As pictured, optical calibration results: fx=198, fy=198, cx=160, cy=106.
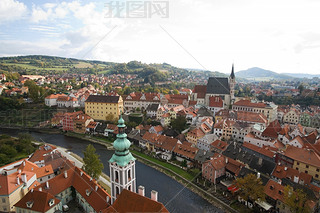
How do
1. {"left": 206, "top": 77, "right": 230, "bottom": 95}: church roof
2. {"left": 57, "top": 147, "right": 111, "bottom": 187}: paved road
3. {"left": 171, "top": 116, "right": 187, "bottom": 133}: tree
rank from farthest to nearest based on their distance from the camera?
1. {"left": 206, "top": 77, "right": 230, "bottom": 95}: church roof
2. {"left": 171, "top": 116, "right": 187, "bottom": 133}: tree
3. {"left": 57, "top": 147, "right": 111, "bottom": 187}: paved road

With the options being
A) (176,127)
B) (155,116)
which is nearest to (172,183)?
(176,127)

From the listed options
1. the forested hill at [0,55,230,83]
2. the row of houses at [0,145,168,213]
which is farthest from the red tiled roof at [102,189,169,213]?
the forested hill at [0,55,230,83]

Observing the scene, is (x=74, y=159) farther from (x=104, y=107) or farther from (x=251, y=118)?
(x=251, y=118)

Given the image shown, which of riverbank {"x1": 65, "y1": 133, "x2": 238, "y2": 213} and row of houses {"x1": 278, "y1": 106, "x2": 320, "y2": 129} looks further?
row of houses {"x1": 278, "y1": 106, "x2": 320, "y2": 129}

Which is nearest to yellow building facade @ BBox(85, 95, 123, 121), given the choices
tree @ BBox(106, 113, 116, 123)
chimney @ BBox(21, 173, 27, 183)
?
tree @ BBox(106, 113, 116, 123)

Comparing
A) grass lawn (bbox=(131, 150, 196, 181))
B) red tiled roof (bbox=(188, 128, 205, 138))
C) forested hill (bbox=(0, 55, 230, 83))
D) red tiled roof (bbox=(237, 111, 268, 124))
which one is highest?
forested hill (bbox=(0, 55, 230, 83))

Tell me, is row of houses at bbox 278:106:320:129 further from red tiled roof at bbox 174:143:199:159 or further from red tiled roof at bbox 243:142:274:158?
red tiled roof at bbox 174:143:199:159

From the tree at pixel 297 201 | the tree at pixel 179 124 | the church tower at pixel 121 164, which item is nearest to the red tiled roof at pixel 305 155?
the tree at pixel 297 201

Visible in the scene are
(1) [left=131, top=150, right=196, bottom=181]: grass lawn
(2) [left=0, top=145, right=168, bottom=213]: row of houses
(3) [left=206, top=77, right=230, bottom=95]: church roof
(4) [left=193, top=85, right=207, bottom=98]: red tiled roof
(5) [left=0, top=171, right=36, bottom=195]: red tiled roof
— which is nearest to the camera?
(2) [left=0, top=145, right=168, bottom=213]: row of houses

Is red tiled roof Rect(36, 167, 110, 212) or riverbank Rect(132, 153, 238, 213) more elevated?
red tiled roof Rect(36, 167, 110, 212)
